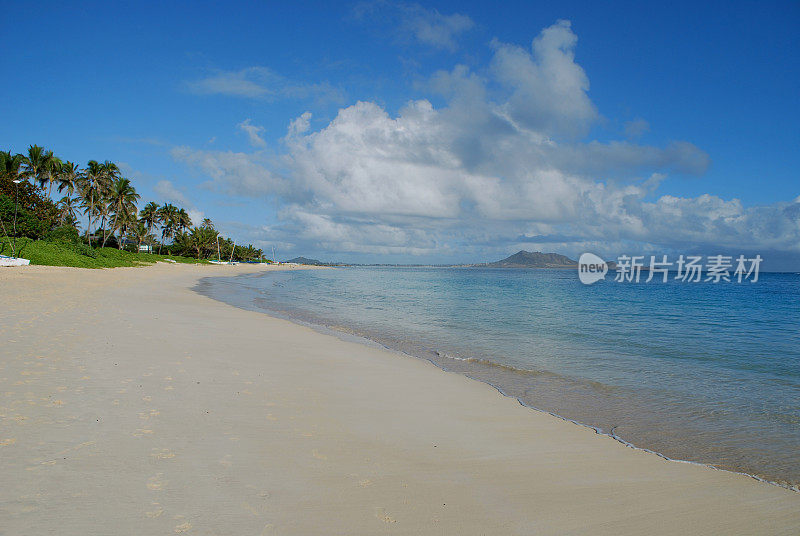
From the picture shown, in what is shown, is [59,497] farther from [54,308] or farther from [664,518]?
[54,308]

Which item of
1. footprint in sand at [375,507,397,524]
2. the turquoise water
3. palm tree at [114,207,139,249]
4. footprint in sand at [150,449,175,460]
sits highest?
palm tree at [114,207,139,249]

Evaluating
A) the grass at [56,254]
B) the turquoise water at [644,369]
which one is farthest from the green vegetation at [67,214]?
the turquoise water at [644,369]

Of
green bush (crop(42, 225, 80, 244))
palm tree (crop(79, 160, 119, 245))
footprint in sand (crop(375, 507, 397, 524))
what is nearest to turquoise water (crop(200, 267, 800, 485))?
footprint in sand (crop(375, 507, 397, 524))

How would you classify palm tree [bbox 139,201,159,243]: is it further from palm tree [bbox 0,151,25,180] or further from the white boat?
the white boat

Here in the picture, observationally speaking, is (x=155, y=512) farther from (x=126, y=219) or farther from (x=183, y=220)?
(x=183, y=220)

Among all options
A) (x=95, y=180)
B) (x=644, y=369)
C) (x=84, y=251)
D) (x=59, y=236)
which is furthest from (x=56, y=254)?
(x=644, y=369)

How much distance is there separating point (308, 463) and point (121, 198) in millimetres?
81302

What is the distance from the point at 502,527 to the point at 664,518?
1587 millimetres

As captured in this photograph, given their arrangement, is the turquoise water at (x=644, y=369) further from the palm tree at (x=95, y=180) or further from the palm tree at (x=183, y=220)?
the palm tree at (x=183, y=220)

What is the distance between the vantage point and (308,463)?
14.9 ft

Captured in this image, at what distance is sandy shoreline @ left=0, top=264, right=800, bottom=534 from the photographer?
11.7 feet

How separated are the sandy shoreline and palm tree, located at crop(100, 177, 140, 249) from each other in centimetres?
7394

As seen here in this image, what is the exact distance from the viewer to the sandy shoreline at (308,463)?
3566 mm

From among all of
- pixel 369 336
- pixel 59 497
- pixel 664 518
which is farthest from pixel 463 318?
pixel 59 497
